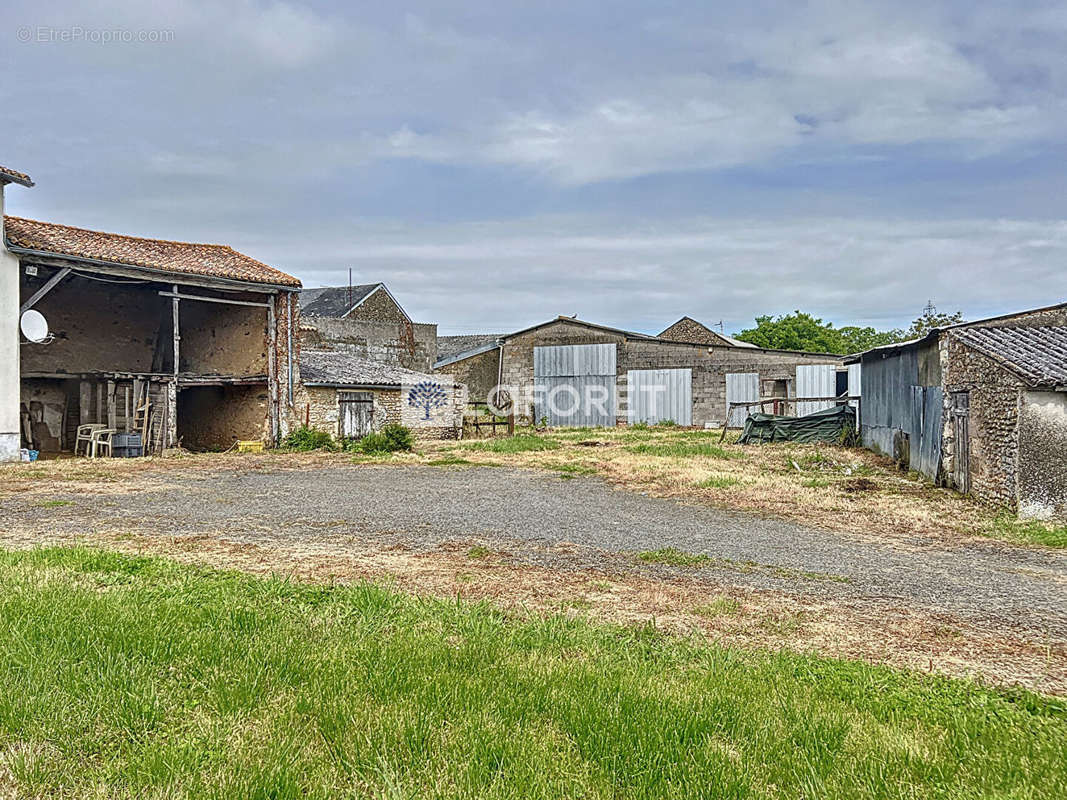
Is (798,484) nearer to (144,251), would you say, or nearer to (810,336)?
(144,251)

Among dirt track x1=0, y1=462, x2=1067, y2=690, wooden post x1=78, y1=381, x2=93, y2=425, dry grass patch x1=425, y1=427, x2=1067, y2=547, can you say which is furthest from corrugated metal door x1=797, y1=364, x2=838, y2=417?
wooden post x1=78, y1=381, x2=93, y2=425

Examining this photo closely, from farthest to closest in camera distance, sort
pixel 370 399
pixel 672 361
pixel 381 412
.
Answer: pixel 672 361
pixel 381 412
pixel 370 399

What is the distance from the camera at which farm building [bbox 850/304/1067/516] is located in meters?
10.6

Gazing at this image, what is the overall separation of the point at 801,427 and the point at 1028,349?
12.2m

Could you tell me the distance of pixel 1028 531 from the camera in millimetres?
9836

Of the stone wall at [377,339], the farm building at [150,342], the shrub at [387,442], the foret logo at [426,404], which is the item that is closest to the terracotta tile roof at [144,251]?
the farm building at [150,342]

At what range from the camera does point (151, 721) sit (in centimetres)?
341

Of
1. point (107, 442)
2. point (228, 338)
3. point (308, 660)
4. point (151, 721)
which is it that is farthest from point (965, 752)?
point (228, 338)

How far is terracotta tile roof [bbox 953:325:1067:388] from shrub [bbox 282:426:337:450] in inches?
628

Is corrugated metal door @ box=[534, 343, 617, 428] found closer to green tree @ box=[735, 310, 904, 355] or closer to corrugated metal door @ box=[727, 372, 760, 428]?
corrugated metal door @ box=[727, 372, 760, 428]

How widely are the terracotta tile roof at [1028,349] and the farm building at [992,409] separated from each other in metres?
0.01

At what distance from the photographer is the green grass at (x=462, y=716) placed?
2980mm

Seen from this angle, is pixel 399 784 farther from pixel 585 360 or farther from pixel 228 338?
pixel 585 360

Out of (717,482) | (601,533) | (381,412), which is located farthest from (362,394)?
(601,533)
